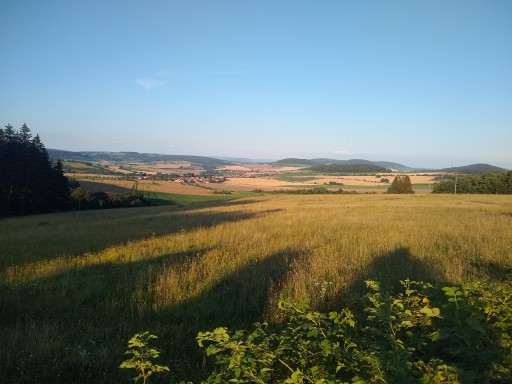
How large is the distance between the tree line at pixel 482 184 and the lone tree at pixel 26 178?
231 feet

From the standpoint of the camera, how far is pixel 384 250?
874 cm

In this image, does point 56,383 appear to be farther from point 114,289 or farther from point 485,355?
point 485,355

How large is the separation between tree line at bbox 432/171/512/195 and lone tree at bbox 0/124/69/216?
70319 millimetres

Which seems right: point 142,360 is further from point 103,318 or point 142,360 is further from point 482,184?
point 482,184

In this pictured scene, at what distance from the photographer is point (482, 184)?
6875cm

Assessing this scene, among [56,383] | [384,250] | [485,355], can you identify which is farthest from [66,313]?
[384,250]

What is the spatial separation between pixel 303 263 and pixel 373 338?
4346mm

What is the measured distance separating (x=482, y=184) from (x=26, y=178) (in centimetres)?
8064

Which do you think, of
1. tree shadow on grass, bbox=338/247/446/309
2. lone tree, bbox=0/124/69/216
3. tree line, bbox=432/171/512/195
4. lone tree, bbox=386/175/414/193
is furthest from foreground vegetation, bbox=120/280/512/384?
lone tree, bbox=386/175/414/193

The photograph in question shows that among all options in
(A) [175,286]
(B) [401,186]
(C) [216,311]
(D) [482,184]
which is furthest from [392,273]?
(B) [401,186]

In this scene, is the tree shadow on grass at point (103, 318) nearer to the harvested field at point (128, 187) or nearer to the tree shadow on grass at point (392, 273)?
the tree shadow on grass at point (392, 273)

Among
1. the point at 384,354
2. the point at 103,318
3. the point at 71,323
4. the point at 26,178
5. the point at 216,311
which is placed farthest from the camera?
the point at 26,178

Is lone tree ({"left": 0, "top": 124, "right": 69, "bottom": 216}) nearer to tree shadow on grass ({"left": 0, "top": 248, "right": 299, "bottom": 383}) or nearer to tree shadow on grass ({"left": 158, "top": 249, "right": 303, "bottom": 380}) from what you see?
tree shadow on grass ({"left": 0, "top": 248, "right": 299, "bottom": 383})

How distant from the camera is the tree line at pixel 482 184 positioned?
212ft
